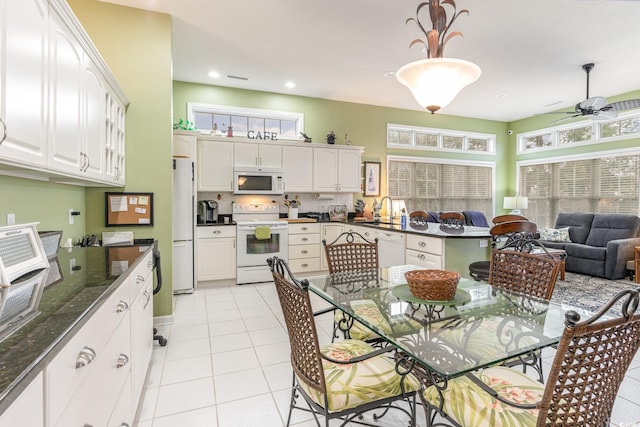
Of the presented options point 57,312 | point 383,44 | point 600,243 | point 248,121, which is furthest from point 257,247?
point 600,243

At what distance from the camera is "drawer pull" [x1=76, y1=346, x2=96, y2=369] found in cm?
95

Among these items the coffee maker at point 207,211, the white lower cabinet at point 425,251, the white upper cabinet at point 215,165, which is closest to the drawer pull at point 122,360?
the white lower cabinet at point 425,251

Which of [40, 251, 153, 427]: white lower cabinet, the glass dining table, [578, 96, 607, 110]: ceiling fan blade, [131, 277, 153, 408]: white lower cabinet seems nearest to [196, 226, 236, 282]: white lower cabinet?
[131, 277, 153, 408]: white lower cabinet

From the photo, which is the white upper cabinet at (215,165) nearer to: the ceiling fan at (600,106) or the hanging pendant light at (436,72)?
the hanging pendant light at (436,72)

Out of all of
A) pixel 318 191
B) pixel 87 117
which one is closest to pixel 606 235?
pixel 318 191

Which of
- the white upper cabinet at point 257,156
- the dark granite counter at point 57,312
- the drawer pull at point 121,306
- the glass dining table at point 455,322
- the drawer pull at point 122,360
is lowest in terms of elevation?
the drawer pull at point 122,360

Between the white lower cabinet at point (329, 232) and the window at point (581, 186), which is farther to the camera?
the window at point (581, 186)

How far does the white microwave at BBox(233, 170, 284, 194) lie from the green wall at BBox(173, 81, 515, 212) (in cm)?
124

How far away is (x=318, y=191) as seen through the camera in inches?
224

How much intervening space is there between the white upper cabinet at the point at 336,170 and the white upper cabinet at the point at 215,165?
1.45 meters

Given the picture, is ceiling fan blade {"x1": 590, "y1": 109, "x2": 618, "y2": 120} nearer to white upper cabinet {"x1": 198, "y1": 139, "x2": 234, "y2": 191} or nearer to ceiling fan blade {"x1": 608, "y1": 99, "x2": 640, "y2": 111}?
ceiling fan blade {"x1": 608, "y1": 99, "x2": 640, "y2": 111}

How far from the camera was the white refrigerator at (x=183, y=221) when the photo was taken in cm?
418

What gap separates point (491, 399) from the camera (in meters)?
1.29

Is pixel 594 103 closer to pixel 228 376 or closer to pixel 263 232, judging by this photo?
pixel 263 232
